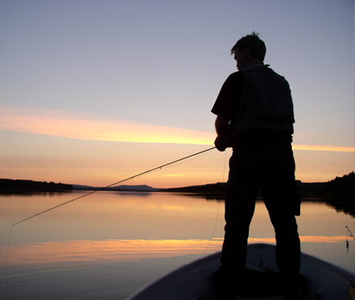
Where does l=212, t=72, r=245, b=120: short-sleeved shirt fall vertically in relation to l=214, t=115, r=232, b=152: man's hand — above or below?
above

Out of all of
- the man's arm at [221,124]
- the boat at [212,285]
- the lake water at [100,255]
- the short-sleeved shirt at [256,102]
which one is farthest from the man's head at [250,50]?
the lake water at [100,255]

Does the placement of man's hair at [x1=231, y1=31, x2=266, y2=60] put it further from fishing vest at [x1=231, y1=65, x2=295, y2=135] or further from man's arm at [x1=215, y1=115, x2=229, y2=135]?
man's arm at [x1=215, y1=115, x2=229, y2=135]

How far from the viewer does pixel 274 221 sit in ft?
8.02

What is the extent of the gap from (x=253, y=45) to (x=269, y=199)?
1.17 meters

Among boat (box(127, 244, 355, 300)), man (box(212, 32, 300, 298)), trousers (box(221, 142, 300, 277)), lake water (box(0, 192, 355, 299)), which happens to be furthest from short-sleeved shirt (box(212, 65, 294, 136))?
lake water (box(0, 192, 355, 299))

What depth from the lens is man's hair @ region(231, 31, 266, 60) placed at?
2713 millimetres

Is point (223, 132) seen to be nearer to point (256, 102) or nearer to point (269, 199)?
point (256, 102)

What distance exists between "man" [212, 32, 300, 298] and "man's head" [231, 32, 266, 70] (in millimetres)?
292

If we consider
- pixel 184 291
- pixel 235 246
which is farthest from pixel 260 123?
pixel 184 291

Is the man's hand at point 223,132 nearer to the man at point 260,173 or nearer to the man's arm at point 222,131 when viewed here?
the man's arm at point 222,131

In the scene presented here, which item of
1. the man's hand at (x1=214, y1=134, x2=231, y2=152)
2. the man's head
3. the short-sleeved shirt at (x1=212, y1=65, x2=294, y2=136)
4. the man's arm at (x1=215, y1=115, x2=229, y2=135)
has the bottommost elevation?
the man's hand at (x1=214, y1=134, x2=231, y2=152)

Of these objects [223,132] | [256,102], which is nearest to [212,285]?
[223,132]

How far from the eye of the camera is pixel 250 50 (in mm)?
2715

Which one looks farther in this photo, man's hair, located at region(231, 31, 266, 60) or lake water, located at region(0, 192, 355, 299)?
lake water, located at region(0, 192, 355, 299)
